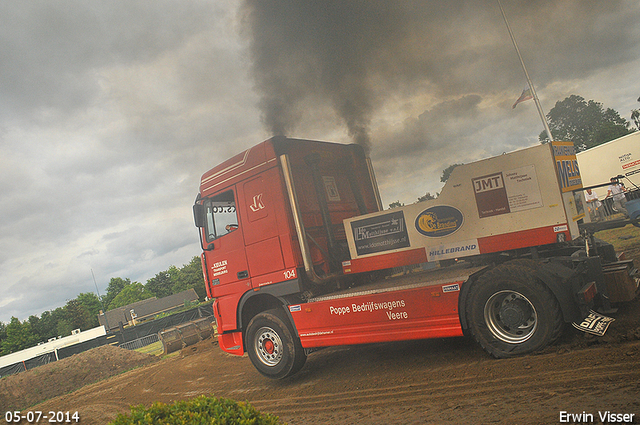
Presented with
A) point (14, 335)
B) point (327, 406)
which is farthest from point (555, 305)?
point (14, 335)

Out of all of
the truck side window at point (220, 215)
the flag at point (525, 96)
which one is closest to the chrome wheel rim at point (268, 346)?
the truck side window at point (220, 215)

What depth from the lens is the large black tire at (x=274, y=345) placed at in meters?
6.98

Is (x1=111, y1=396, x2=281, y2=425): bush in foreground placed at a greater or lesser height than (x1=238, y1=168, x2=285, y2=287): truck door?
lesser

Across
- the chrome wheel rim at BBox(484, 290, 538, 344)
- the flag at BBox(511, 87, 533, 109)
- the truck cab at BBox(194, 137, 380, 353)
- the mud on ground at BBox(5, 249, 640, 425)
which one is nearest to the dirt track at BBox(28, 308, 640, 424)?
the mud on ground at BBox(5, 249, 640, 425)

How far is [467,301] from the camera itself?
5301 mm

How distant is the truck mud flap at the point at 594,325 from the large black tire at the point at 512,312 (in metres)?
0.22

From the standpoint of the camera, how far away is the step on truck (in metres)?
5.11

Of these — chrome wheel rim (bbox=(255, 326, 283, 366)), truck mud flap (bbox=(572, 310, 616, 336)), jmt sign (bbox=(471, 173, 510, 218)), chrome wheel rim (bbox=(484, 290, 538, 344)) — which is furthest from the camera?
chrome wheel rim (bbox=(255, 326, 283, 366))

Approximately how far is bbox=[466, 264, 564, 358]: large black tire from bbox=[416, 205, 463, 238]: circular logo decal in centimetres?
81

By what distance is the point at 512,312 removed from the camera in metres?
5.08

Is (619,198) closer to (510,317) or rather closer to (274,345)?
(510,317)

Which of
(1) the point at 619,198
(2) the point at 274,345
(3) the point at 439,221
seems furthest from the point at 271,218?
(1) the point at 619,198

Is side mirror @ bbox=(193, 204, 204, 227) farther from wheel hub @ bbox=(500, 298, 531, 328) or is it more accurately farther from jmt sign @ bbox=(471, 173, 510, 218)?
wheel hub @ bbox=(500, 298, 531, 328)

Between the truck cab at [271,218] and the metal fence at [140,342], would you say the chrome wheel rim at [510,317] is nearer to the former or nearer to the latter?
the truck cab at [271,218]
